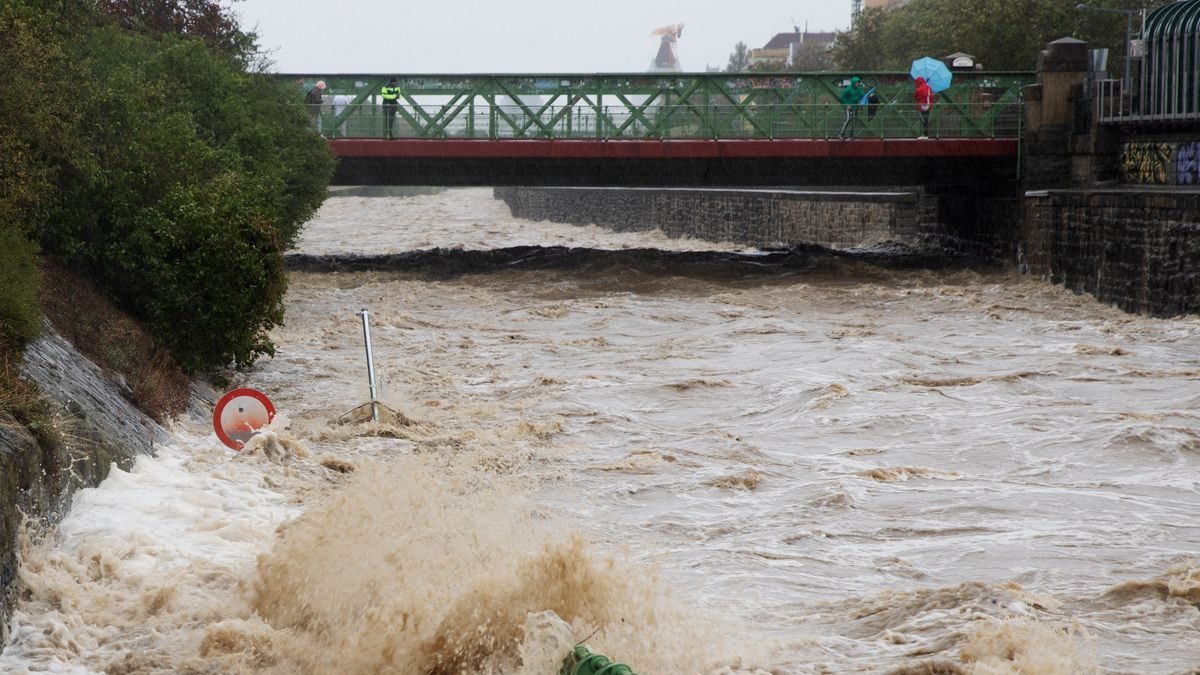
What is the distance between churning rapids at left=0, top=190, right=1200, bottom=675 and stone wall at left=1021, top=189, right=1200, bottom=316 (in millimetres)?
1461

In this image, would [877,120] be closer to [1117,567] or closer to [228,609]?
[1117,567]

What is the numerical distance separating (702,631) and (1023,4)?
41759 millimetres

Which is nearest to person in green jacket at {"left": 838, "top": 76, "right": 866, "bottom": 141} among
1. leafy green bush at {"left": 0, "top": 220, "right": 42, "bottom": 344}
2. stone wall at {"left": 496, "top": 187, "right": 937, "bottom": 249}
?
stone wall at {"left": 496, "top": 187, "right": 937, "bottom": 249}

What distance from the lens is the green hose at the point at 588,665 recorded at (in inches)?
263

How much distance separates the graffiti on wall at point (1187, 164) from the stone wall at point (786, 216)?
10635mm

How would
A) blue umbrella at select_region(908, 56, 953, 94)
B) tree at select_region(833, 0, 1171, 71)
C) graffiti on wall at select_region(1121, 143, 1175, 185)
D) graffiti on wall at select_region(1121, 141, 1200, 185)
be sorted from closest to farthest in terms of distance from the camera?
1. graffiti on wall at select_region(1121, 141, 1200, 185)
2. graffiti on wall at select_region(1121, 143, 1175, 185)
3. blue umbrella at select_region(908, 56, 953, 94)
4. tree at select_region(833, 0, 1171, 71)

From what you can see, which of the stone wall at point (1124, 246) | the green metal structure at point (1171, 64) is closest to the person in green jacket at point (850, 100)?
the stone wall at point (1124, 246)

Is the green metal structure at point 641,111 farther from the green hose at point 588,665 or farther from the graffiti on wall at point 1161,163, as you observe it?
the green hose at point 588,665

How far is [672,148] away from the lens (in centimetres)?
3409

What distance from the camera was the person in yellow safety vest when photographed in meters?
34.0

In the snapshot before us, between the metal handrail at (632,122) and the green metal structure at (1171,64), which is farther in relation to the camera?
the metal handrail at (632,122)

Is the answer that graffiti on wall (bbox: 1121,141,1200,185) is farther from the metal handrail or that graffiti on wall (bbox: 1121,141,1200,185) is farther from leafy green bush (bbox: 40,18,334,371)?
leafy green bush (bbox: 40,18,334,371)

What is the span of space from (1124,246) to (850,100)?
953 centimetres

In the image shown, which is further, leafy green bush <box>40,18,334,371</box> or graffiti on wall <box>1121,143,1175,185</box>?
graffiti on wall <box>1121,143,1175,185</box>
